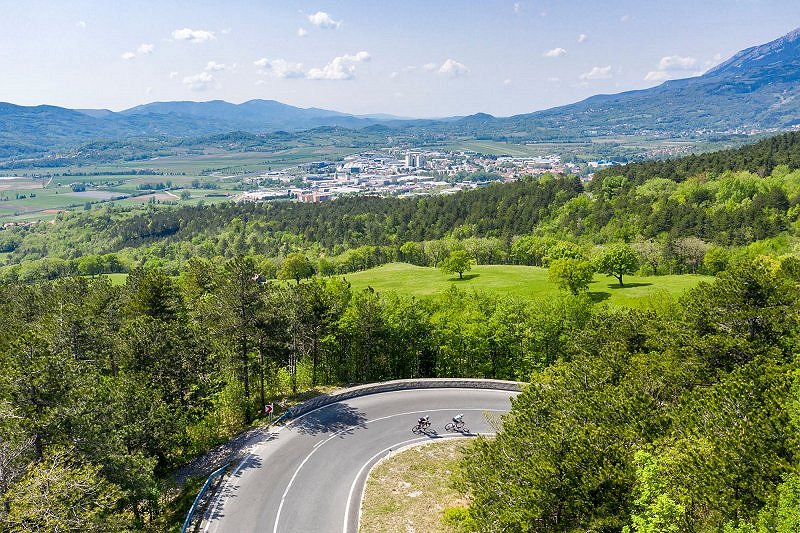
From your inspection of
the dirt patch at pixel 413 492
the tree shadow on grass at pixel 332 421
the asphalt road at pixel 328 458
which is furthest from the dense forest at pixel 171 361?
the dirt patch at pixel 413 492

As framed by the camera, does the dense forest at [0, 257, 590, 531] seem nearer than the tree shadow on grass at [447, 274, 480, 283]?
Yes

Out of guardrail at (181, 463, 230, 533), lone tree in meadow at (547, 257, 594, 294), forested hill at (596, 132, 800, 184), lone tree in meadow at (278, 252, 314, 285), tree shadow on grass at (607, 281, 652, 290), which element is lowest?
lone tree in meadow at (278, 252, 314, 285)

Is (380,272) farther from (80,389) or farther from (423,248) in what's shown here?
(80,389)

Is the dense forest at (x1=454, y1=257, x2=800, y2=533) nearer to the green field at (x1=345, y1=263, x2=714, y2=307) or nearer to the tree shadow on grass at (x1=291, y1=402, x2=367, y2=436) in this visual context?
the tree shadow on grass at (x1=291, y1=402, x2=367, y2=436)

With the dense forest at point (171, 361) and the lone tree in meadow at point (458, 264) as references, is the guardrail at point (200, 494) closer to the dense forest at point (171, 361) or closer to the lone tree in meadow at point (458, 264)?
the dense forest at point (171, 361)

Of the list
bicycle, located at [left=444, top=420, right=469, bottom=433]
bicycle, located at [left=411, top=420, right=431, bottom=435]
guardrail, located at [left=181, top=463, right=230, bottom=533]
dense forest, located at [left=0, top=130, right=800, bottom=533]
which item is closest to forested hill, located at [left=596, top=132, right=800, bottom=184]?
dense forest, located at [left=0, top=130, right=800, bottom=533]

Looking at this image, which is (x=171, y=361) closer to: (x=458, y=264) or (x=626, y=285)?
(x=458, y=264)

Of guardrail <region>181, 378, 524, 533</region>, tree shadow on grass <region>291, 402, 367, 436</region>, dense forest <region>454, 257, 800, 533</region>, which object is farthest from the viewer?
guardrail <region>181, 378, 524, 533</region>

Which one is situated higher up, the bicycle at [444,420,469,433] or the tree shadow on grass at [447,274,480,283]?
the bicycle at [444,420,469,433]
